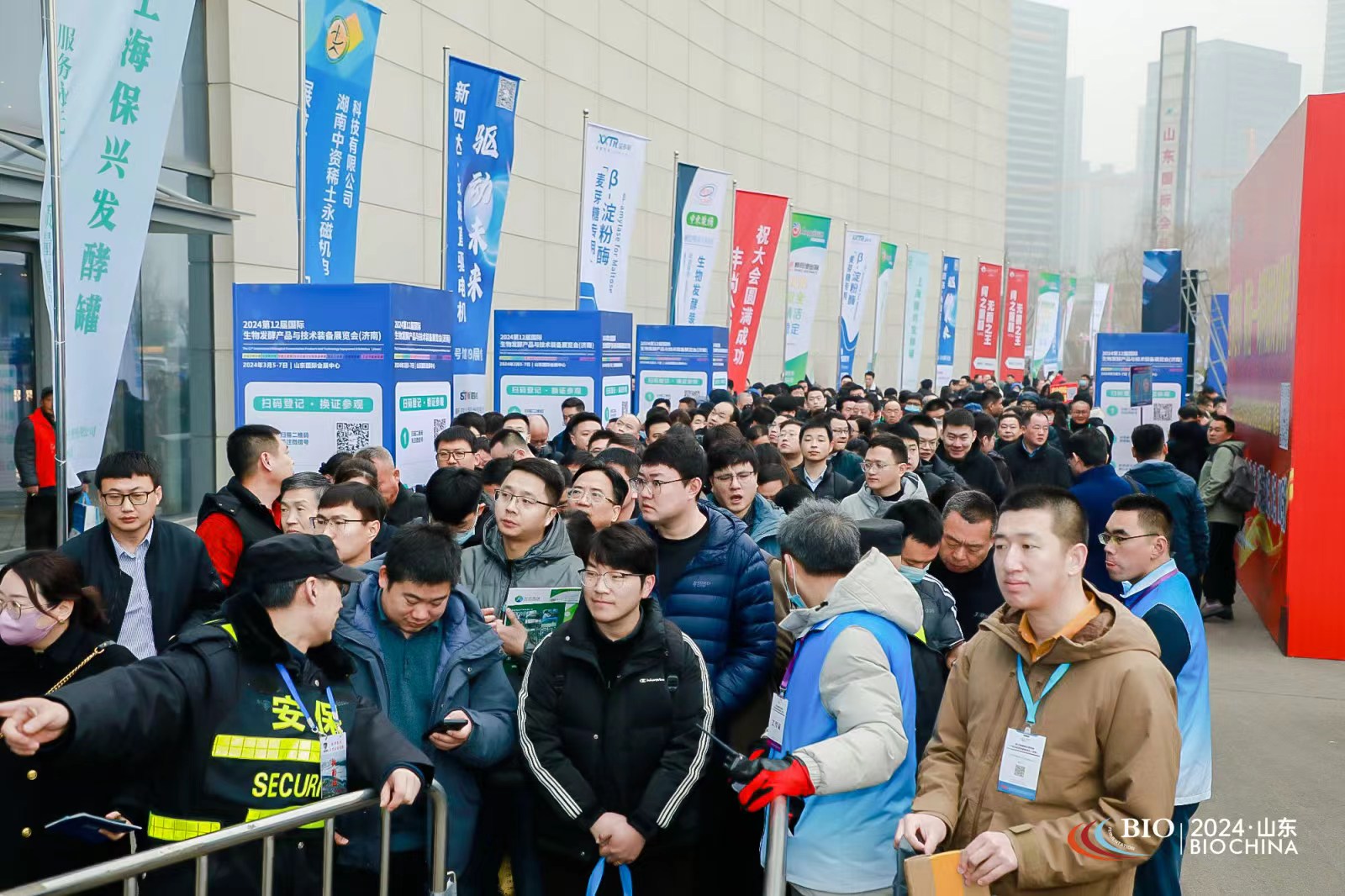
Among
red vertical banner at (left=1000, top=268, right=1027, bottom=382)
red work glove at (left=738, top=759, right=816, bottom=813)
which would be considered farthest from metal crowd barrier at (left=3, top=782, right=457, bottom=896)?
red vertical banner at (left=1000, top=268, right=1027, bottom=382)

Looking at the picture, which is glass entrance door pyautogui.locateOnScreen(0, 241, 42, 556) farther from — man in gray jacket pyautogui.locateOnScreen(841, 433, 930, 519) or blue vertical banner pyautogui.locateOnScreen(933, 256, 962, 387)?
blue vertical banner pyautogui.locateOnScreen(933, 256, 962, 387)

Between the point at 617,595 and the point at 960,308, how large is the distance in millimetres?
42177

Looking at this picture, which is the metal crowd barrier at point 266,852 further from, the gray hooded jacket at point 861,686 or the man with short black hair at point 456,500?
the man with short black hair at point 456,500

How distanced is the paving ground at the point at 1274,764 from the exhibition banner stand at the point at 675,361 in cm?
620

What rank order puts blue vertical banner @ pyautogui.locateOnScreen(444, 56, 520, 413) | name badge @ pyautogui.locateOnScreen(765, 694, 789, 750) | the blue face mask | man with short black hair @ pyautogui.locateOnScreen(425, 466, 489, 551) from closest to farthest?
name badge @ pyautogui.locateOnScreen(765, 694, 789, 750) < the blue face mask < man with short black hair @ pyautogui.locateOnScreen(425, 466, 489, 551) < blue vertical banner @ pyautogui.locateOnScreen(444, 56, 520, 413)

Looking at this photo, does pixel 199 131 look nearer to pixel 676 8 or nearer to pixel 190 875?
pixel 190 875

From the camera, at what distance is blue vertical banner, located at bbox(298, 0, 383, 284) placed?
27.3 ft

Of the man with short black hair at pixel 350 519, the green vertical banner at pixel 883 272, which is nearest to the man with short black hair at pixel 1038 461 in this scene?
the man with short black hair at pixel 350 519

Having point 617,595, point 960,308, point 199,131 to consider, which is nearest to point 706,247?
point 199,131

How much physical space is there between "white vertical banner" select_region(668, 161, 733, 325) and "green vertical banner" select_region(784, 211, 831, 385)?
11.1 feet

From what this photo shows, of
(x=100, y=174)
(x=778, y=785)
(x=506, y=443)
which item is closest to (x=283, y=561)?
(x=778, y=785)

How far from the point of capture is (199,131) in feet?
38.0

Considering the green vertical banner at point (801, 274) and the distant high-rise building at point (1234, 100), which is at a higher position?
the distant high-rise building at point (1234, 100)

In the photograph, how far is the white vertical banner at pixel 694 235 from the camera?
1465 centimetres
